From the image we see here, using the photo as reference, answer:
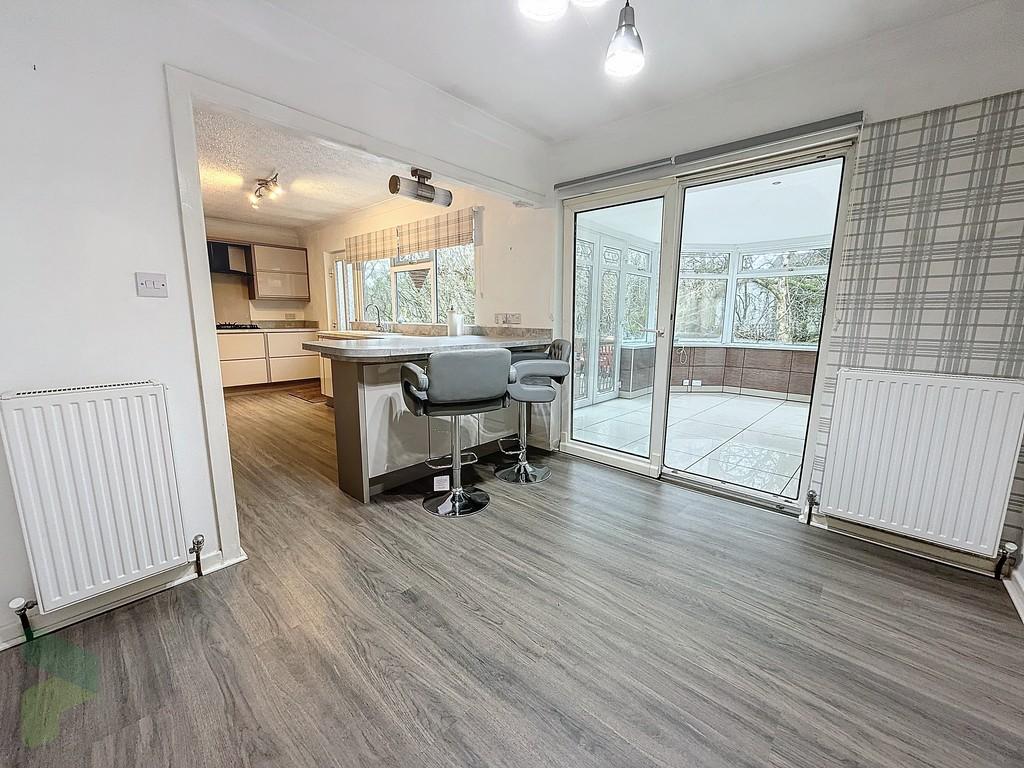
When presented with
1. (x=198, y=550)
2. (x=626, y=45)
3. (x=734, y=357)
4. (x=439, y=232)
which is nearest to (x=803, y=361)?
(x=734, y=357)

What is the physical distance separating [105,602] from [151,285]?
4.32 ft

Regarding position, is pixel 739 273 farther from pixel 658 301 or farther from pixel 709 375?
pixel 658 301

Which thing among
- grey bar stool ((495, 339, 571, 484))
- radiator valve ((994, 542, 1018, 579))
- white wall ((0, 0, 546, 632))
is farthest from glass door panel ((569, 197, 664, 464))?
white wall ((0, 0, 546, 632))

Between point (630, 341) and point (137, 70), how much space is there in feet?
11.4

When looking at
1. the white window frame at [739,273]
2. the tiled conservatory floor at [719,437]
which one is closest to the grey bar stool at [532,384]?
the tiled conservatory floor at [719,437]

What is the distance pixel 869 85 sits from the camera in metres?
2.05

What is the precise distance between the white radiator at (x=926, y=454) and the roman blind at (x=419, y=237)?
3.30 m

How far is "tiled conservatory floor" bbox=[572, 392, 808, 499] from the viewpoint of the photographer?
3174 mm

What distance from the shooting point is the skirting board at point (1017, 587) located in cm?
170

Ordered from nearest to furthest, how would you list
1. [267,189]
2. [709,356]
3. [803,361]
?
[267,189]
[803,361]
[709,356]

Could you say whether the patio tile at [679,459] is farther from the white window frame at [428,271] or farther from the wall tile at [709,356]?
the wall tile at [709,356]

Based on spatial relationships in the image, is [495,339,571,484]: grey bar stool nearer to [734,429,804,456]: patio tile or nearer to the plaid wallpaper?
the plaid wallpaper

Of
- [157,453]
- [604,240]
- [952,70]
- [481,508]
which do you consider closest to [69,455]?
[157,453]

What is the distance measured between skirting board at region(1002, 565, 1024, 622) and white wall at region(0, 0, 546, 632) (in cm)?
355
